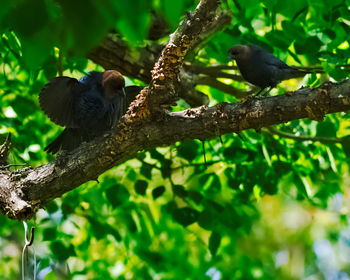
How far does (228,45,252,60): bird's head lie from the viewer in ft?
17.6

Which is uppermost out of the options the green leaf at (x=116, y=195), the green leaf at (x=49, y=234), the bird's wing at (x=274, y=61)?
the bird's wing at (x=274, y=61)

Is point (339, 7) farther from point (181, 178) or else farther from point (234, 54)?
point (181, 178)

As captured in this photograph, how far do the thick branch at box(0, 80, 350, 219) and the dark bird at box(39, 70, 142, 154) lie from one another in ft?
2.62

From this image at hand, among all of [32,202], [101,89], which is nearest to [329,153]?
[101,89]

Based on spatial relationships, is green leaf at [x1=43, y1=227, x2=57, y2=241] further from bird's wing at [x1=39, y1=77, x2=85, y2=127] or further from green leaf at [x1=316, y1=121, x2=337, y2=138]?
green leaf at [x1=316, y1=121, x2=337, y2=138]

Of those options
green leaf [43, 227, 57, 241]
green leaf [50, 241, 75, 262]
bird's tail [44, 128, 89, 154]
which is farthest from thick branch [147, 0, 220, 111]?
green leaf [50, 241, 75, 262]

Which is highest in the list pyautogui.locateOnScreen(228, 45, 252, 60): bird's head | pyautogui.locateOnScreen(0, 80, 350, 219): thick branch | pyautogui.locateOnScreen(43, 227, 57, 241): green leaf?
pyautogui.locateOnScreen(0, 80, 350, 219): thick branch

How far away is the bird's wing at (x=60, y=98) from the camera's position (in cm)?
437

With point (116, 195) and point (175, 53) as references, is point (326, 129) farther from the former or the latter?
point (175, 53)

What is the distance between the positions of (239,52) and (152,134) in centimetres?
234

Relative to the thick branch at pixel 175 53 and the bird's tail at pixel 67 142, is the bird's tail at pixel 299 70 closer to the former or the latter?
the bird's tail at pixel 67 142

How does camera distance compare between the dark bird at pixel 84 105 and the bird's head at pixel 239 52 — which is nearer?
the dark bird at pixel 84 105

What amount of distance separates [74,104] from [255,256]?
728 centimetres

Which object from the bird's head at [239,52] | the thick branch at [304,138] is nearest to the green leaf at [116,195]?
the thick branch at [304,138]
